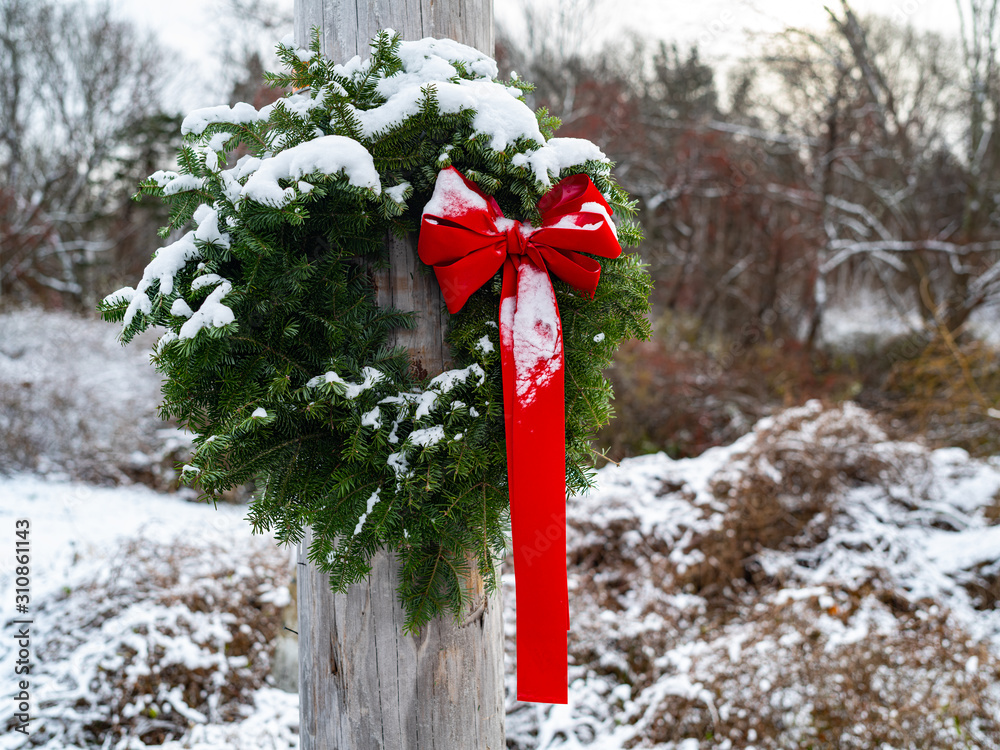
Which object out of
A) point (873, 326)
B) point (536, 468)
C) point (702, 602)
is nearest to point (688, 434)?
point (702, 602)

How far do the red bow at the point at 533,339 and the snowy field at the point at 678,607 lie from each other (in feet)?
5.73

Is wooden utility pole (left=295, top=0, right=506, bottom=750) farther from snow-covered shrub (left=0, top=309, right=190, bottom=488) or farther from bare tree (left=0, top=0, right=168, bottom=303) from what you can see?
bare tree (left=0, top=0, right=168, bottom=303)

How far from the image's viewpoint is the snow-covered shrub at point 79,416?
5.86 meters

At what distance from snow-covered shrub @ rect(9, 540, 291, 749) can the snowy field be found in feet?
0.04

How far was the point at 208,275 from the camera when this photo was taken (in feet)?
4.31

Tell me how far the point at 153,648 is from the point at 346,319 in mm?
2596

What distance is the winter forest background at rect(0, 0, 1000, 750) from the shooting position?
2941 mm

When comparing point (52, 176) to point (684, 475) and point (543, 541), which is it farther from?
point (543, 541)

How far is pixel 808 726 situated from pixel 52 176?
44.0ft

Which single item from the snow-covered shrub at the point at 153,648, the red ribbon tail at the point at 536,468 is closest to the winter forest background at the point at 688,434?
the snow-covered shrub at the point at 153,648

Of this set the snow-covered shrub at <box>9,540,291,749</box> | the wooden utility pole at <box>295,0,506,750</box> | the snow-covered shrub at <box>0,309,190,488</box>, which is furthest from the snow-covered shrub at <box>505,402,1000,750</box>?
the snow-covered shrub at <box>0,309,190,488</box>

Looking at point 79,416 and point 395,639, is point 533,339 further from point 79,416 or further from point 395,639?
point 79,416

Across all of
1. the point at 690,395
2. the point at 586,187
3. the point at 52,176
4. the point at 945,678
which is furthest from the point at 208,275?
the point at 52,176

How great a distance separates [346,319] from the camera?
137 cm
